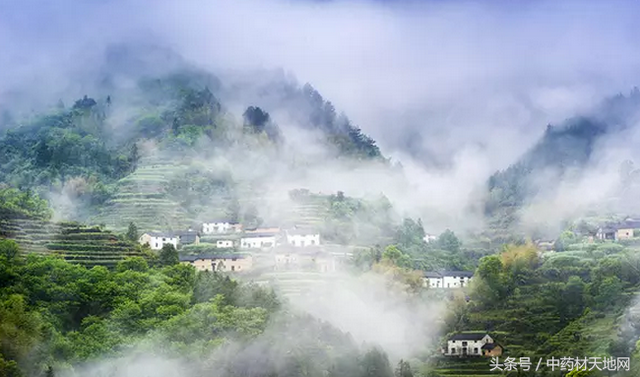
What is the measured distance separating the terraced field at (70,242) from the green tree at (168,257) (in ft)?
1.64

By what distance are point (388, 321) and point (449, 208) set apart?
716 cm

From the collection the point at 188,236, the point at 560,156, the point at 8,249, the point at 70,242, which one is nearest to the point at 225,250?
the point at 188,236

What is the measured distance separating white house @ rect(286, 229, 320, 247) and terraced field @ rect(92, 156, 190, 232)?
226 cm

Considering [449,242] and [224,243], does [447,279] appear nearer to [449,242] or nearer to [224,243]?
[449,242]

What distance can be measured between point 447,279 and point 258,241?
12.4 feet

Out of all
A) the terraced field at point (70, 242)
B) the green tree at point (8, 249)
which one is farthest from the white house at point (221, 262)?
the green tree at point (8, 249)

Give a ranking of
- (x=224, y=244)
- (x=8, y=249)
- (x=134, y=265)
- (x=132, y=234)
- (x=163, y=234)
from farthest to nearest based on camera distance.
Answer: (x=224, y=244) < (x=163, y=234) < (x=132, y=234) < (x=134, y=265) < (x=8, y=249)

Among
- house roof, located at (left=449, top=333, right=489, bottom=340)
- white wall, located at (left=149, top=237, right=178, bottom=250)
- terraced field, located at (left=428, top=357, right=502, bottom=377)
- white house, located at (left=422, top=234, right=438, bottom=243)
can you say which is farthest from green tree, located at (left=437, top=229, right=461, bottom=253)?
white wall, located at (left=149, top=237, right=178, bottom=250)

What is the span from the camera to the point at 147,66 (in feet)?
87.9

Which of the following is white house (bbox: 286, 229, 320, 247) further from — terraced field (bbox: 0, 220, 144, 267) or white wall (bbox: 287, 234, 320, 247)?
terraced field (bbox: 0, 220, 144, 267)

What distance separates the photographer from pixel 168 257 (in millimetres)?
17172

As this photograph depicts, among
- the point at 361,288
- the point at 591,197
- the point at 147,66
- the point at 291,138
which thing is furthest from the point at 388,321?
the point at 147,66

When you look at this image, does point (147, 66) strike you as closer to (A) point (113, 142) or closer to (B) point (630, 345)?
(A) point (113, 142)

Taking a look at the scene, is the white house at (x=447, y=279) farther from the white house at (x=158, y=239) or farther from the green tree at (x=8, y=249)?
the green tree at (x=8, y=249)
